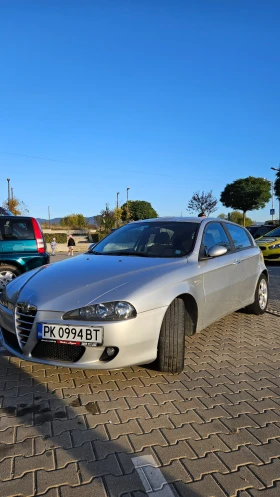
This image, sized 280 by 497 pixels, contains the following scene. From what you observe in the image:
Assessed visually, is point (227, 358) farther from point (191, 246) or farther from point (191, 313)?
point (191, 246)

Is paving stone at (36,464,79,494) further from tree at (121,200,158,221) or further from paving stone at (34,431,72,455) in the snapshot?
tree at (121,200,158,221)

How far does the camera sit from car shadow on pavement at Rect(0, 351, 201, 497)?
1936 millimetres

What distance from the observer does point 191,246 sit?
398 centimetres

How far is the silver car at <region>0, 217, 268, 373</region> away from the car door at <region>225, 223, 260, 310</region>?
42 centimetres

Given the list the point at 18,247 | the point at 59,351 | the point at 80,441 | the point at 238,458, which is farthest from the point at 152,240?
the point at 18,247

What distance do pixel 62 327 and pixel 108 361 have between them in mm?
441

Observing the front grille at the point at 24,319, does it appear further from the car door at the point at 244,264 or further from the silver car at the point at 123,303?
the car door at the point at 244,264

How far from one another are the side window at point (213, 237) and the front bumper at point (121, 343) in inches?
52.1

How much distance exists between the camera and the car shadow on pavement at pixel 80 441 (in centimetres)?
194

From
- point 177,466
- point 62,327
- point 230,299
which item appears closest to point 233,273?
point 230,299

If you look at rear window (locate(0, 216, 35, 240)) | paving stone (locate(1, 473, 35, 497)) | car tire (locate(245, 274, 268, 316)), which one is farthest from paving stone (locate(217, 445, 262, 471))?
rear window (locate(0, 216, 35, 240))

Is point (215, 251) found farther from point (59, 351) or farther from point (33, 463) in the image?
point (33, 463)

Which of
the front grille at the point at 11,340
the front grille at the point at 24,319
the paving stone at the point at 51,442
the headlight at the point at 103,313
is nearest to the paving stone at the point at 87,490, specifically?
the paving stone at the point at 51,442

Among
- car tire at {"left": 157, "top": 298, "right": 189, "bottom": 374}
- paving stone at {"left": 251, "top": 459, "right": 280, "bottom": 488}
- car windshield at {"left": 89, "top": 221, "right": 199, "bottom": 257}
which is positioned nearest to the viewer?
paving stone at {"left": 251, "top": 459, "right": 280, "bottom": 488}
